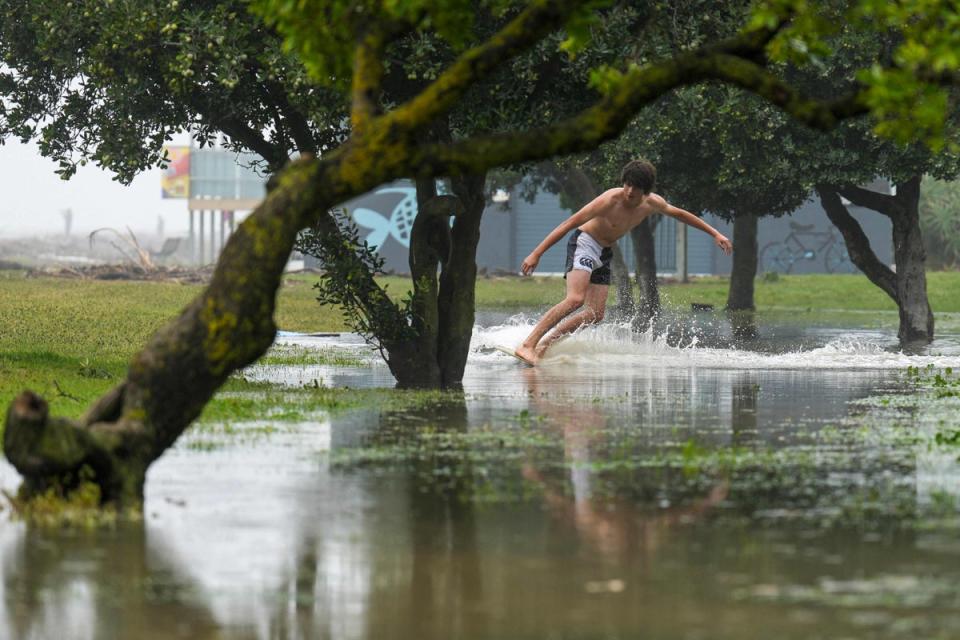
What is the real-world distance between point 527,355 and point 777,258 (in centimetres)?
5280

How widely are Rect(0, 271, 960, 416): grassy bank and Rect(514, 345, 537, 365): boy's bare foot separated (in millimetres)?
2320

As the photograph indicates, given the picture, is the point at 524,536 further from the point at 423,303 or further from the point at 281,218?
the point at 423,303

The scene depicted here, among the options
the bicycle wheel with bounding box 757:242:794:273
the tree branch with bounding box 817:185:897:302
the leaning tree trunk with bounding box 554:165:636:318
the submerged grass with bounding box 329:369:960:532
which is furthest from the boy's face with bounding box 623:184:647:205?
the bicycle wheel with bounding box 757:242:794:273

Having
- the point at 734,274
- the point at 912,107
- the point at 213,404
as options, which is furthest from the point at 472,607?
the point at 734,274

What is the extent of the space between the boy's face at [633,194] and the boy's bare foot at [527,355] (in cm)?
219

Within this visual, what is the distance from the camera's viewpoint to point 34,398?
7129 mm

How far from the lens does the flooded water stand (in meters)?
5.58

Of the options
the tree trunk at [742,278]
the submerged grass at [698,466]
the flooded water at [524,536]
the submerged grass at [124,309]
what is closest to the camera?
the flooded water at [524,536]

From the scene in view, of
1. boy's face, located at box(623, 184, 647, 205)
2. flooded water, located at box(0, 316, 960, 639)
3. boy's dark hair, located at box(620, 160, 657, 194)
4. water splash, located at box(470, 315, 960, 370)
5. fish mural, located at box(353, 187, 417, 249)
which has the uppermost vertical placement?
fish mural, located at box(353, 187, 417, 249)

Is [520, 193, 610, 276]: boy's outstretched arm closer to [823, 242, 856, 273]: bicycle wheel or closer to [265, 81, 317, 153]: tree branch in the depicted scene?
[265, 81, 317, 153]: tree branch

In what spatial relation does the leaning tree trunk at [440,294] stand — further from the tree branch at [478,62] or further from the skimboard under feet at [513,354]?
the tree branch at [478,62]

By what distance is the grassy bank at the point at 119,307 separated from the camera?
1506 centimetres

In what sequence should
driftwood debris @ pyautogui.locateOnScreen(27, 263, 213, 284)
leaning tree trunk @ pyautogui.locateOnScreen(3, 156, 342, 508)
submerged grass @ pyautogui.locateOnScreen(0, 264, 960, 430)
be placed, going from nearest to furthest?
leaning tree trunk @ pyautogui.locateOnScreen(3, 156, 342, 508), submerged grass @ pyautogui.locateOnScreen(0, 264, 960, 430), driftwood debris @ pyautogui.locateOnScreen(27, 263, 213, 284)

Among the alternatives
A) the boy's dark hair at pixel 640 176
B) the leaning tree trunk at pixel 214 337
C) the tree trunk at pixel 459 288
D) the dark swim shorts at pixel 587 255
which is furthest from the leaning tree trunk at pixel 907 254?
the leaning tree trunk at pixel 214 337
